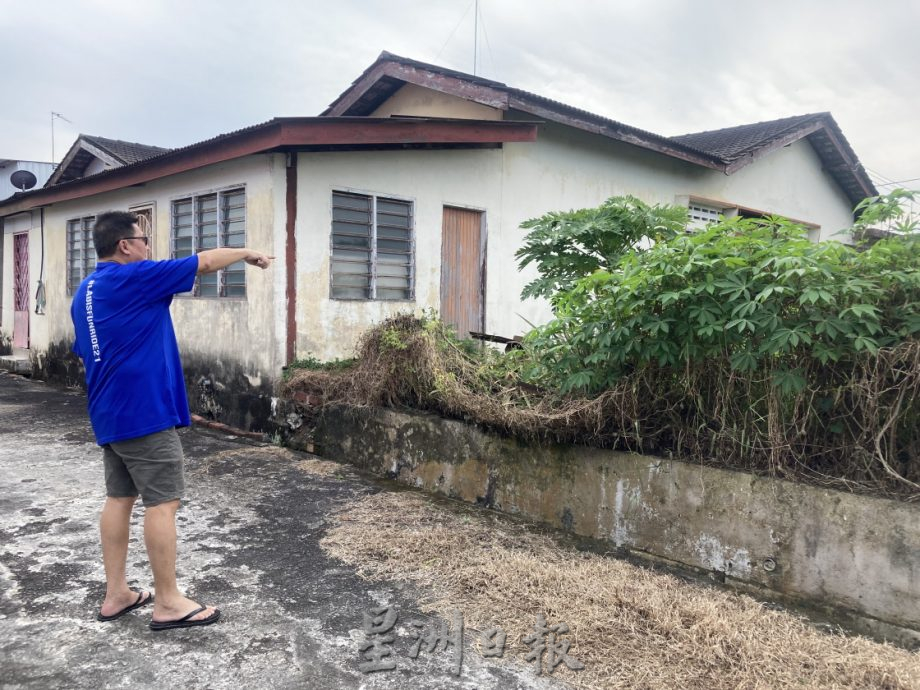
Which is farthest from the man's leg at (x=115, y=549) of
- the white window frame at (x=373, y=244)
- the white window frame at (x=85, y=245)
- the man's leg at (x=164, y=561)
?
the white window frame at (x=85, y=245)

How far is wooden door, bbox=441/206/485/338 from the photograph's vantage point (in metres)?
8.21

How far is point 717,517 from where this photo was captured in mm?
3697

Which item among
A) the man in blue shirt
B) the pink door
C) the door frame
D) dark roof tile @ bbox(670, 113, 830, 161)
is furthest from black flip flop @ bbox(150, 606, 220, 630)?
the pink door

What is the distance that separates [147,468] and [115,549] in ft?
1.36

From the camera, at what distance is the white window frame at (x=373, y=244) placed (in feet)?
23.3

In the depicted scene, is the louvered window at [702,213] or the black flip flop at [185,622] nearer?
the black flip flop at [185,622]

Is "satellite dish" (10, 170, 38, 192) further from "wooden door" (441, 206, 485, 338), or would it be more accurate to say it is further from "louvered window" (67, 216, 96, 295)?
"wooden door" (441, 206, 485, 338)

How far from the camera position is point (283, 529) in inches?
172

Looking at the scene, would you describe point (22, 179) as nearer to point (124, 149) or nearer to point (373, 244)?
point (124, 149)

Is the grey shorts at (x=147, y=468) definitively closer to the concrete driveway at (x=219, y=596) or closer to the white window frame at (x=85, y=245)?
the concrete driveway at (x=219, y=596)

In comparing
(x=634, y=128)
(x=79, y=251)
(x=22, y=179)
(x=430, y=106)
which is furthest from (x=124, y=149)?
(x=634, y=128)

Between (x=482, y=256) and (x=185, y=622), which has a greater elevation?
(x=482, y=256)

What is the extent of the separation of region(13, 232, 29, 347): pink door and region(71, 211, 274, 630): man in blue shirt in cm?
1106

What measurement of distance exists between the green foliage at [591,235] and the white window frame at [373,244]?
7.44ft
